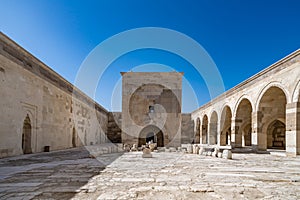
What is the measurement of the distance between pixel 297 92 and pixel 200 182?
7.52 meters

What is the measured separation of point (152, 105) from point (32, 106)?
31.6ft

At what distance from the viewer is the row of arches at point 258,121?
1208 centimetres

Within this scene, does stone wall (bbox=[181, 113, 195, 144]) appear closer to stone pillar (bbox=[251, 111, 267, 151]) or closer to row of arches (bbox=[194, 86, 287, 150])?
row of arches (bbox=[194, 86, 287, 150])

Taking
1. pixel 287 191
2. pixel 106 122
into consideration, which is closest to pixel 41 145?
pixel 287 191

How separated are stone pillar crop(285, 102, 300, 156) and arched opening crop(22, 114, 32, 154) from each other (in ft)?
37.8

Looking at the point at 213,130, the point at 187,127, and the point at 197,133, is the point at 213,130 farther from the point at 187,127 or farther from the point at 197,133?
the point at 187,127

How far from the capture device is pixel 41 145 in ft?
34.1

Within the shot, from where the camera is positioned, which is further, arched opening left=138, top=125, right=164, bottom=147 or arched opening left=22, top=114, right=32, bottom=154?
arched opening left=138, top=125, right=164, bottom=147

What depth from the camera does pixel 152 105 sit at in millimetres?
17625

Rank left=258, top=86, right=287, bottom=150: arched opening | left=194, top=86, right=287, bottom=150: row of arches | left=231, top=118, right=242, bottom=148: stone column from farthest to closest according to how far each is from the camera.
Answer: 1. left=231, top=118, right=242, bottom=148: stone column
2. left=194, top=86, right=287, bottom=150: row of arches
3. left=258, top=86, right=287, bottom=150: arched opening

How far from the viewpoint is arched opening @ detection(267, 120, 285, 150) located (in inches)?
709

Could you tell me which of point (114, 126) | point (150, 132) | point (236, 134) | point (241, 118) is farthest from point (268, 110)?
point (114, 126)

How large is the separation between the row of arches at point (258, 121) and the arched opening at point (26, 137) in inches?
460

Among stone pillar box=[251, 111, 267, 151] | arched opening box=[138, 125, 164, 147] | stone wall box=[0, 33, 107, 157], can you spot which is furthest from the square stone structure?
stone pillar box=[251, 111, 267, 151]
